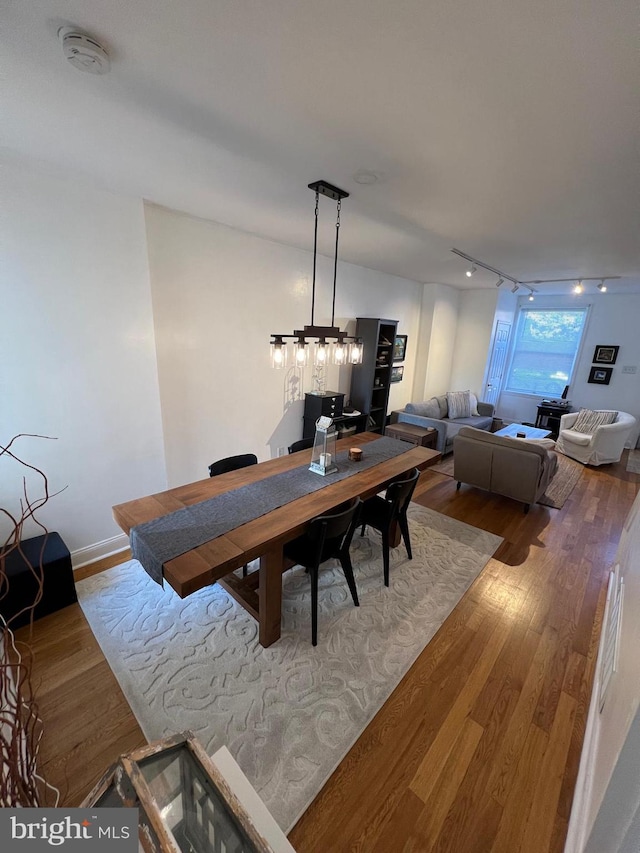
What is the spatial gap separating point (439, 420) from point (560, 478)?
1.77 metres

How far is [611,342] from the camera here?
20.2 ft

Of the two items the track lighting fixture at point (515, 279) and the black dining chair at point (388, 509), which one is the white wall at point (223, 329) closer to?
the track lighting fixture at point (515, 279)

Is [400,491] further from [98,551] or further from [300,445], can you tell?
[98,551]

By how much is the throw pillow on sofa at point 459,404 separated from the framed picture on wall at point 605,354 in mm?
2534

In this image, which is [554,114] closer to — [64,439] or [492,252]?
[492,252]

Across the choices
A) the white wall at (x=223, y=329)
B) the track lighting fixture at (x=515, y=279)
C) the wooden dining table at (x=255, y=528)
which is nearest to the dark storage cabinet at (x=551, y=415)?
the track lighting fixture at (x=515, y=279)

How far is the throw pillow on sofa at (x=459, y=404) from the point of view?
587 centimetres

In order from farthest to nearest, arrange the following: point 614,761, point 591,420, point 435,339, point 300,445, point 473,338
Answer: point 473,338 < point 435,339 < point 591,420 < point 300,445 < point 614,761

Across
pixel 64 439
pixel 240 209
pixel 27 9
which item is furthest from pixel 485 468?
pixel 27 9

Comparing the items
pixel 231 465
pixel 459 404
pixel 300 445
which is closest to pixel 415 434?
pixel 459 404

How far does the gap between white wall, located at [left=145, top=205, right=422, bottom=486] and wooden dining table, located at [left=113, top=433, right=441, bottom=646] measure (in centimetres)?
105

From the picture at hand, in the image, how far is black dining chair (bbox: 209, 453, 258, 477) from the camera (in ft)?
8.56

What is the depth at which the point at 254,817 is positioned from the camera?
0.98m

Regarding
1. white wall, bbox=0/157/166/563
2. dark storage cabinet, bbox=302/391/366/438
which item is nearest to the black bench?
white wall, bbox=0/157/166/563
